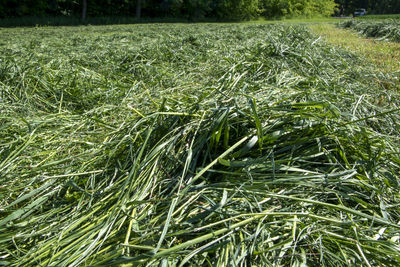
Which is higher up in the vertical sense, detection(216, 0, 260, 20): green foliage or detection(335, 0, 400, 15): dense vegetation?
detection(335, 0, 400, 15): dense vegetation

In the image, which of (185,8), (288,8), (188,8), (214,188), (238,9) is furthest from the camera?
(185,8)

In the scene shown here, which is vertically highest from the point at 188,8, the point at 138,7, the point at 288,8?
the point at 288,8

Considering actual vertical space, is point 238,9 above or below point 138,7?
above

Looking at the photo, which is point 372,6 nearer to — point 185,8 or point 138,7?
point 185,8

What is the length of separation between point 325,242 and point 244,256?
1.10 ft

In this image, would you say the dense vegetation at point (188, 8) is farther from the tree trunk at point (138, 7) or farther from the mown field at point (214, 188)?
the mown field at point (214, 188)

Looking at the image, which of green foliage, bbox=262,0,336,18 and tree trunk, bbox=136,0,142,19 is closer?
green foliage, bbox=262,0,336,18

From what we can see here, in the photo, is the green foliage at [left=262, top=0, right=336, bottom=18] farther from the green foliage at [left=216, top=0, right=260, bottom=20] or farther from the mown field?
the mown field

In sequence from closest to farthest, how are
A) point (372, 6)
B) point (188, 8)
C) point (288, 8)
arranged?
1. point (288, 8)
2. point (188, 8)
3. point (372, 6)

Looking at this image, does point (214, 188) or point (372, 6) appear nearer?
point (214, 188)

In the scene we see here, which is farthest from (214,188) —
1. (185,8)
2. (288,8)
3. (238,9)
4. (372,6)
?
(372,6)

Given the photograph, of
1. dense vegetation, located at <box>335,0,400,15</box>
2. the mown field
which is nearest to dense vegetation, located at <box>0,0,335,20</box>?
dense vegetation, located at <box>335,0,400,15</box>

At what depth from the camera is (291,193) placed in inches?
47.1

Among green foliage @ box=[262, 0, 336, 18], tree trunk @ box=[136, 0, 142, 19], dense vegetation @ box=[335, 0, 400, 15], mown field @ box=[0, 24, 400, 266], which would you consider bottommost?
mown field @ box=[0, 24, 400, 266]
